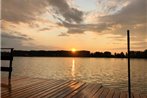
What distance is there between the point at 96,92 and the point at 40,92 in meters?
1.63

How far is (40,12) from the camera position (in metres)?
16.1

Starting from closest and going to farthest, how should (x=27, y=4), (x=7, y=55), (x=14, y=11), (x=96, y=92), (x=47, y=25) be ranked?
(x=96, y=92), (x=7, y=55), (x=27, y=4), (x=14, y=11), (x=47, y=25)

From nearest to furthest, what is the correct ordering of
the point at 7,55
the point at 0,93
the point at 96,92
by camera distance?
the point at 0,93, the point at 96,92, the point at 7,55

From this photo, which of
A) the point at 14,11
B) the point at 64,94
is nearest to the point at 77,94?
the point at 64,94

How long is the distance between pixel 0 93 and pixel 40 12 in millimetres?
10635

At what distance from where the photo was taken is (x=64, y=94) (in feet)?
20.7

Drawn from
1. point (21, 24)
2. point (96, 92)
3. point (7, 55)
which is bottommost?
point (96, 92)

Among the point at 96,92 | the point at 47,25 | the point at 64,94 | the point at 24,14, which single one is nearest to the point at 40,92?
the point at 64,94

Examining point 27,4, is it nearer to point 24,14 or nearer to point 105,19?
point 24,14

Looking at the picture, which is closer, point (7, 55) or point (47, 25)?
point (7, 55)

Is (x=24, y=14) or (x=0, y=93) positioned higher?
(x=24, y=14)

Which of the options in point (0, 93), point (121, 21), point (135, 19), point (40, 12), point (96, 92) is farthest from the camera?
point (121, 21)

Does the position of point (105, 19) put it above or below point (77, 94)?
above

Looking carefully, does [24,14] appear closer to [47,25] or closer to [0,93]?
[47,25]
